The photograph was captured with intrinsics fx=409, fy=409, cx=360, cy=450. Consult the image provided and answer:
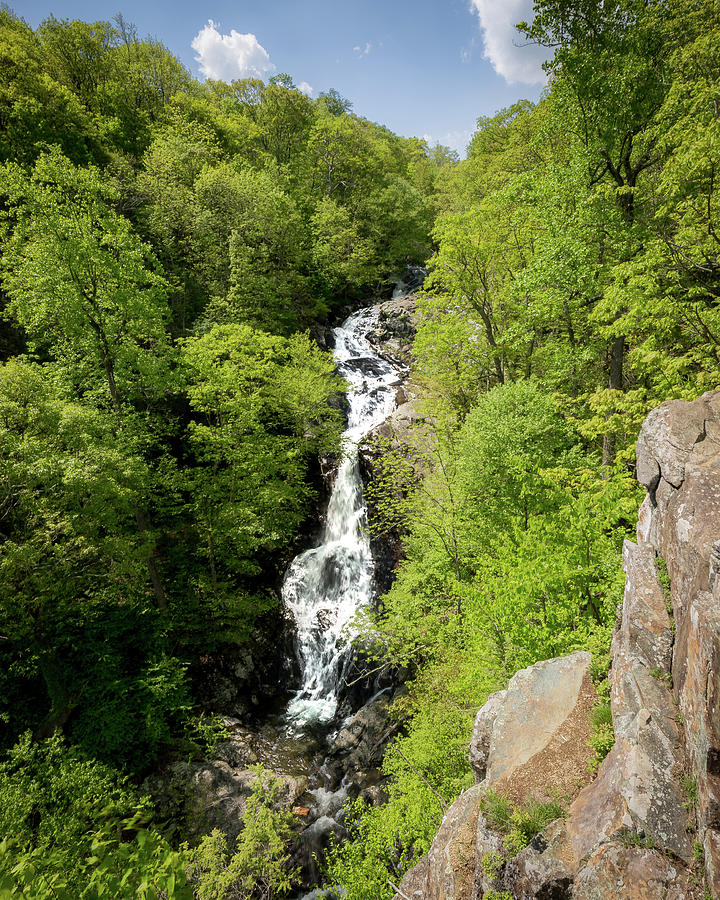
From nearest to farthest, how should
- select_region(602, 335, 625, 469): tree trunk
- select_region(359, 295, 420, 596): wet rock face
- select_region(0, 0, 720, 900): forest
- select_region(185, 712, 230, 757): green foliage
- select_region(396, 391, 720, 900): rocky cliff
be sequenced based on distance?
select_region(396, 391, 720, 900): rocky cliff → select_region(0, 0, 720, 900): forest → select_region(602, 335, 625, 469): tree trunk → select_region(185, 712, 230, 757): green foliage → select_region(359, 295, 420, 596): wet rock face

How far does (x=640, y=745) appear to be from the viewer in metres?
4.47

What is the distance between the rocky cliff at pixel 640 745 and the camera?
3.89 m

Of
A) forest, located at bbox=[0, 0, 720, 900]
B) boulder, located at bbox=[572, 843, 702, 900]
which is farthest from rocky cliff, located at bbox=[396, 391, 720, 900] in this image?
forest, located at bbox=[0, 0, 720, 900]

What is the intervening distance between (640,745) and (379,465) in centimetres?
1448

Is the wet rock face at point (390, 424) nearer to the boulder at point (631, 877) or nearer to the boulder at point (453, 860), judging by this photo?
the boulder at point (453, 860)

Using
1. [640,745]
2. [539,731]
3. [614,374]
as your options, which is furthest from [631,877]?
[614,374]

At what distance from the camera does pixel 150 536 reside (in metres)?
13.6

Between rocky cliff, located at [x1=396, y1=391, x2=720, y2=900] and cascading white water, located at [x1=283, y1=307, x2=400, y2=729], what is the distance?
9.36 m

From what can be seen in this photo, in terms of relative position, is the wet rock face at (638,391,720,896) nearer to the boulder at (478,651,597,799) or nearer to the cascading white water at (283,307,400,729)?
the boulder at (478,651,597,799)

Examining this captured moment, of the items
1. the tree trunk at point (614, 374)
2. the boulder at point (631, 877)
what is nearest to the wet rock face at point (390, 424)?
the tree trunk at point (614, 374)

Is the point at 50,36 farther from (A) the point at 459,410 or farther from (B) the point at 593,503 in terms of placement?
(B) the point at 593,503

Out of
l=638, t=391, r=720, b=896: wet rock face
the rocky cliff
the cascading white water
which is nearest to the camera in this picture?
l=638, t=391, r=720, b=896: wet rock face

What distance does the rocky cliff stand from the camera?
12.8 feet

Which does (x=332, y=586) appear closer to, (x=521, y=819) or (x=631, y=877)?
(x=521, y=819)
